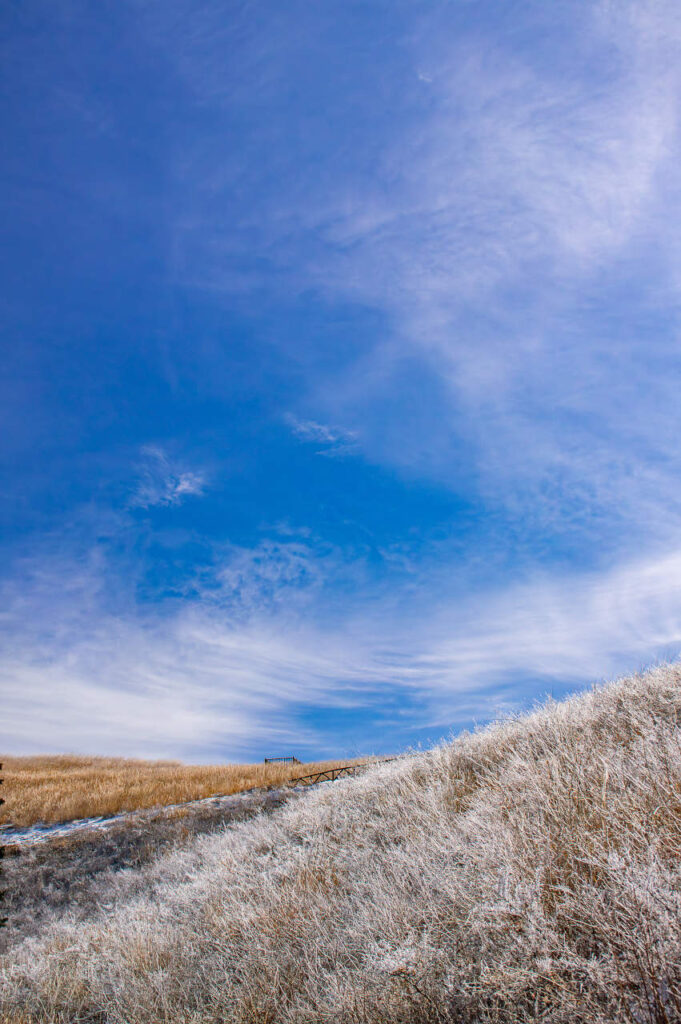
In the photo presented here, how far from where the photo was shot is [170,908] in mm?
6996

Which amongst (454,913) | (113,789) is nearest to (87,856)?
(113,789)

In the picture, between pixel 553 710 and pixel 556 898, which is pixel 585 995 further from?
pixel 553 710

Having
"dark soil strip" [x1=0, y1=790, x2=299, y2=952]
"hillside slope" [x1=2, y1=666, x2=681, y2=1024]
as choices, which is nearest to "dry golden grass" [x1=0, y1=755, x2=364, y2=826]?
"dark soil strip" [x1=0, y1=790, x2=299, y2=952]

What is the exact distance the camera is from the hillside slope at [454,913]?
2734 millimetres

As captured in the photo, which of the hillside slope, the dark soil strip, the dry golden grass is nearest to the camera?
the hillside slope

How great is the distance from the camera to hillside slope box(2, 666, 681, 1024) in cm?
273

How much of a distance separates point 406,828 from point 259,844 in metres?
4.16

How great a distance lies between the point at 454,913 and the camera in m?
3.60

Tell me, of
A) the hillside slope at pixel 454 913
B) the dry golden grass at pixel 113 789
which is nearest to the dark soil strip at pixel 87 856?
the hillside slope at pixel 454 913

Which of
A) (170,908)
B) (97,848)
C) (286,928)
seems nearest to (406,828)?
(286,928)

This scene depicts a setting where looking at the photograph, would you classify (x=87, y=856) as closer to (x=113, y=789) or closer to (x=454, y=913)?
(x=113, y=789)

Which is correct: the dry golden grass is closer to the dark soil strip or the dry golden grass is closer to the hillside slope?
the dark soil strip

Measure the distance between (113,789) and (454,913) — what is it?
75.5ft

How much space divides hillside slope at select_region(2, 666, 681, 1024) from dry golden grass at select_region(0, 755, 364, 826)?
12.4 metres
